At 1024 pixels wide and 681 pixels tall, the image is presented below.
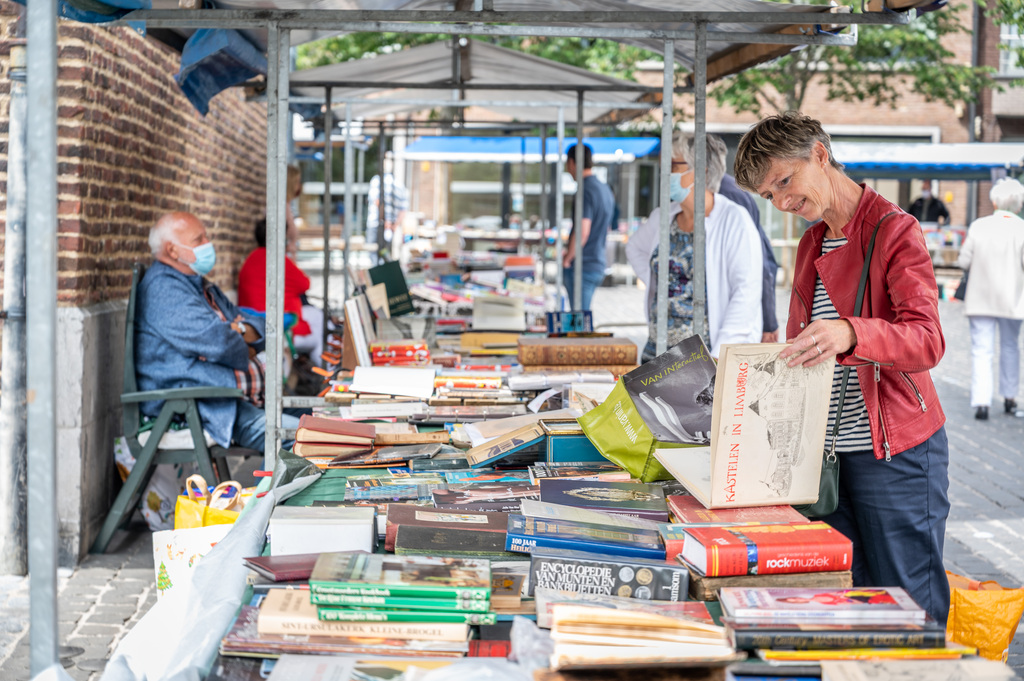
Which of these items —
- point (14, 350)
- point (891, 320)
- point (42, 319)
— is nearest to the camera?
point (42, 319)

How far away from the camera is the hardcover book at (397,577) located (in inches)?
66.3

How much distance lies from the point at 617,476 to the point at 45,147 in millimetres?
1680

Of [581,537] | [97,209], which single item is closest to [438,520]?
[581,537]

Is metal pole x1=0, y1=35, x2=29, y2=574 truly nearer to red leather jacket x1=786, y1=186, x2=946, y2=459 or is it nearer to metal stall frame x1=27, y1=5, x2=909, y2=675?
metal stall frame x1=27, y1=5, x2=909, y2=675

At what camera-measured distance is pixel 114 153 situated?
496cm

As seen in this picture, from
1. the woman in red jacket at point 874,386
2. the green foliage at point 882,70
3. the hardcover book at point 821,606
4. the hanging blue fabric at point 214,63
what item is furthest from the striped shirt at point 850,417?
the green foliage at point 882,70

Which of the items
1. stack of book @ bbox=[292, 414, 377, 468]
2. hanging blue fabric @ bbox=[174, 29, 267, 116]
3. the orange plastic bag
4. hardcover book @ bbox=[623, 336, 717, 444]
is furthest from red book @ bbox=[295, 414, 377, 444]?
hanging blue fabric @ bbox=[174, 29, 267, 116]

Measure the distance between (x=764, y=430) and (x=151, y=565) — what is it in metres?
3.39

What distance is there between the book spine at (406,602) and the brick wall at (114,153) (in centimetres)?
332

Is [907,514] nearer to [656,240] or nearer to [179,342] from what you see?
[656,240]

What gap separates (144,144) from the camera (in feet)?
18.2

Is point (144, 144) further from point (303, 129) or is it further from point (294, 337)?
point (303, 129)

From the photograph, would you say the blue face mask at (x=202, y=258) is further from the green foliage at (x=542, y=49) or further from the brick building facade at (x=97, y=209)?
the green foliage at (x=542, y=49)

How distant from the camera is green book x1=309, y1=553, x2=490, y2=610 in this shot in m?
1.68
